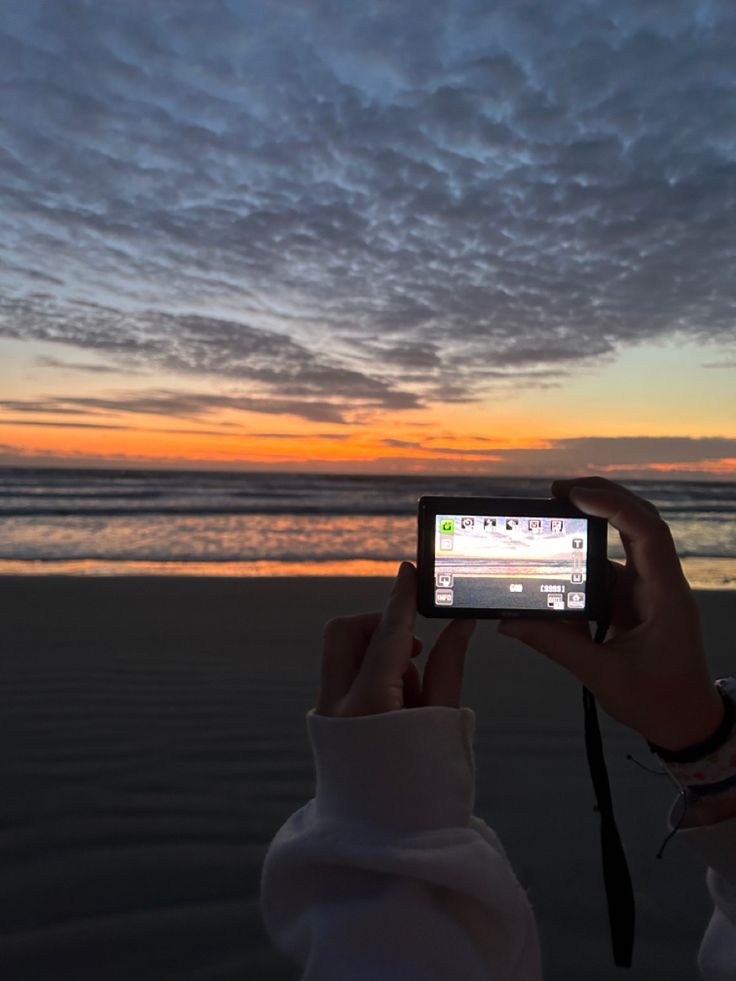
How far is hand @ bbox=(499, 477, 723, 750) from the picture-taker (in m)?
1.17

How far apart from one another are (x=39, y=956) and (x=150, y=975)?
339 mm

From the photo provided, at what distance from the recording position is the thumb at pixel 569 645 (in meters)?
1.24

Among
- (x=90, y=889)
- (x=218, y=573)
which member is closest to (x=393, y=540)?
(x=218, y=573)

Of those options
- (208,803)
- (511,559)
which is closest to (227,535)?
(208,803)

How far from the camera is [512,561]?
1486 millimetres

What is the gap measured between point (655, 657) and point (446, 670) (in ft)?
1.38

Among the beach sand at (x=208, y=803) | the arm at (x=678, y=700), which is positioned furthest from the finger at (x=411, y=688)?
the beach sand at (x=208, y=803)

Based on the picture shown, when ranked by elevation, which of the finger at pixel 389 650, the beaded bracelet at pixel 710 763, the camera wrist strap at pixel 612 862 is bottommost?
the camera wrist strap at pixel 612 862

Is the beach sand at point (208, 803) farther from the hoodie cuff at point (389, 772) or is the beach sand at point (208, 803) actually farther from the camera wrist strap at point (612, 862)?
the hoodie cuff at point (389, 772)

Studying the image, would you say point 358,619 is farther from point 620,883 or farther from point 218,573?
point 218,573

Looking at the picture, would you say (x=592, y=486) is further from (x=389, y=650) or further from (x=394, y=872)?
(x=394, y=872)

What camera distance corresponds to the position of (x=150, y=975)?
1.84 m

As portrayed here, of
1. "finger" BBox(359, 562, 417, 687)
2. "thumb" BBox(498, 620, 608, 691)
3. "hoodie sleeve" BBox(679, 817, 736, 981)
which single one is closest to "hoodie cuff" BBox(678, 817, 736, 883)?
"hoodie sleeve" BBox(679, 817, 736, 981)

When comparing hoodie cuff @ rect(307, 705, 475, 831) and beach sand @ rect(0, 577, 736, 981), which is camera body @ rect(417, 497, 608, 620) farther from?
beach sand @ rect(0, 577, 736, 981)
